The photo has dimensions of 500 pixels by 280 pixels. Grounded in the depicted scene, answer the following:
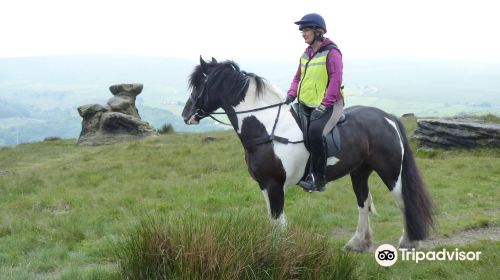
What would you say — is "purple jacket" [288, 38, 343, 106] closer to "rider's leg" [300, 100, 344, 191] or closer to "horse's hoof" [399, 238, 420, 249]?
"rider's leg" [300, 100, 344, 191]

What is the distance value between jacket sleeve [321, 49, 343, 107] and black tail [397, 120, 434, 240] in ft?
5.64

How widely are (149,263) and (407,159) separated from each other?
15.1 ft

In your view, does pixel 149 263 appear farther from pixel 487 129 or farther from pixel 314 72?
pixel 487 129

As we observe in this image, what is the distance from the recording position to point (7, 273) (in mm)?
6246

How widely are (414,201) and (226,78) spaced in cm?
361

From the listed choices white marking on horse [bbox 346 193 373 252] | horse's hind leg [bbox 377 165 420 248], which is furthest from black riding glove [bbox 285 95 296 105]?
white marking on horse [bbox 346 193 373 252]

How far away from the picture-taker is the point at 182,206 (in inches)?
416

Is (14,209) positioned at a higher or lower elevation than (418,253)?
lower

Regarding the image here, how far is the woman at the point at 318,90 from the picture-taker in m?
6.30

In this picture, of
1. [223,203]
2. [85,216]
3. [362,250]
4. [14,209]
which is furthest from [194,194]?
[362,250]

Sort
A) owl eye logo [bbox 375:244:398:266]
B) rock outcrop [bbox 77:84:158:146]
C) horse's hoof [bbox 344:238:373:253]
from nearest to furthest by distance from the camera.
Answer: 1. owl eye logo [bbox 375:244:398:266]
2. horse's hoof [bbox 344:238:373:253]
3. rock outcrop [bbox 77:84:158:146]

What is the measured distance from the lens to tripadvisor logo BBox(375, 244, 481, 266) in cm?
601

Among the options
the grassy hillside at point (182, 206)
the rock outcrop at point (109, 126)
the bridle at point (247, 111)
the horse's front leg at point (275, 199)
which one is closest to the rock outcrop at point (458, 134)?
the grassy hillside at point (182, 206)

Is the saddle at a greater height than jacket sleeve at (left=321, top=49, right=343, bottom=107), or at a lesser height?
lesser
